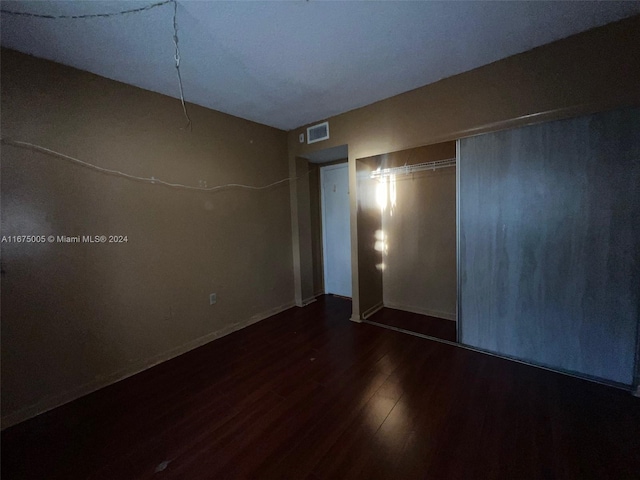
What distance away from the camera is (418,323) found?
110 inches

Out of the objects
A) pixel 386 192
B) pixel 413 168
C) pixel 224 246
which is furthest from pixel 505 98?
pixel 224 246

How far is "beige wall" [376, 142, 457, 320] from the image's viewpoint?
2770 millimetres

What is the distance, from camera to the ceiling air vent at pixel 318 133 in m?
2.98

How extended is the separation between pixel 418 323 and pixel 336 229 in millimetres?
1777

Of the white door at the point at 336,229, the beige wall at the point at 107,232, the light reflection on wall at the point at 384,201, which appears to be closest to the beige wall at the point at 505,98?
the light reflection on wall at the point at 384,201

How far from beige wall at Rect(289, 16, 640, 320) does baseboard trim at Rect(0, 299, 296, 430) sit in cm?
164

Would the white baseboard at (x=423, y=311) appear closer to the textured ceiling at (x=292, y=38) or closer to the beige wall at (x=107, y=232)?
the beige wall at (x=107, y=232)

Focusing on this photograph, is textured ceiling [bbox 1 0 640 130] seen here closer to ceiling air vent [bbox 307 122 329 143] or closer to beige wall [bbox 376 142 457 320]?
ceiling air vent [bbox 307 122 329 143]

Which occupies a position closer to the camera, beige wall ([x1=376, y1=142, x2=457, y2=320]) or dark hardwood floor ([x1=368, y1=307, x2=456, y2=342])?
dark hardwood floor ([x1=368, y1=307, x2=456, y2=342])

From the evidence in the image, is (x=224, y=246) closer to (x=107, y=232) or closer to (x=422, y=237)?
(x=107, y=232)

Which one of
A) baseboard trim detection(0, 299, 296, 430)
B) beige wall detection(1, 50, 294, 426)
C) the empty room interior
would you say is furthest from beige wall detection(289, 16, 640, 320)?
baseboard trim detection(0, 299, 296, 430)

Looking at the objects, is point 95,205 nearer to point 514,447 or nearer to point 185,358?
point 185,358

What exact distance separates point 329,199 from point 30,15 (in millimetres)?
3149

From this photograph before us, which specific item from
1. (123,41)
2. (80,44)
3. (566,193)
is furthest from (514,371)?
(80,44)
